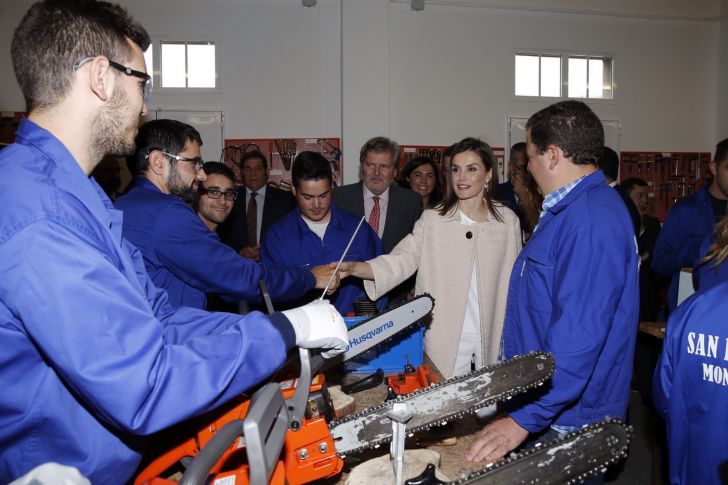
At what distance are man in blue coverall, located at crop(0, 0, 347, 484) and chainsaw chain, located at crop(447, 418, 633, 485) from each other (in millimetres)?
581

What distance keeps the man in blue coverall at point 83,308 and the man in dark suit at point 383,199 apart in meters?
3.69

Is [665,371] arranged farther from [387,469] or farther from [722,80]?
[722,80]

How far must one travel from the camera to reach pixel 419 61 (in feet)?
28.2

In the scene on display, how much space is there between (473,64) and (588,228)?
300 inches

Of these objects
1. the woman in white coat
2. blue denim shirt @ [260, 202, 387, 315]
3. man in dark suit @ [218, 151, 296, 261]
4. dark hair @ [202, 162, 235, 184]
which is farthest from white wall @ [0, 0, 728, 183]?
the woman in white coat

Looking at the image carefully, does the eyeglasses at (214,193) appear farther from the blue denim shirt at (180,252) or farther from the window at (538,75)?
the window at (538,75)

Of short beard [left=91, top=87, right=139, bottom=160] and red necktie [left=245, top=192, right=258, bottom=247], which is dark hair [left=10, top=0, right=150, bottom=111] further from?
red necktie [left=245, top=192, right=258, bottom=247]

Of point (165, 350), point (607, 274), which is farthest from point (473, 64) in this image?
point (165, 350)

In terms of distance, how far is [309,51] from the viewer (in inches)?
332

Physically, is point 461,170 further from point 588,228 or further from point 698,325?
Result: point 698,325

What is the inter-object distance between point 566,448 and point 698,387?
2.06 feet

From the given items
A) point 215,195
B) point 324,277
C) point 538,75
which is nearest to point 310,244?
point 324,277

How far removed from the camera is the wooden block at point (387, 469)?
1530 millimetres

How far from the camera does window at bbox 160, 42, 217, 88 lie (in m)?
8.36
